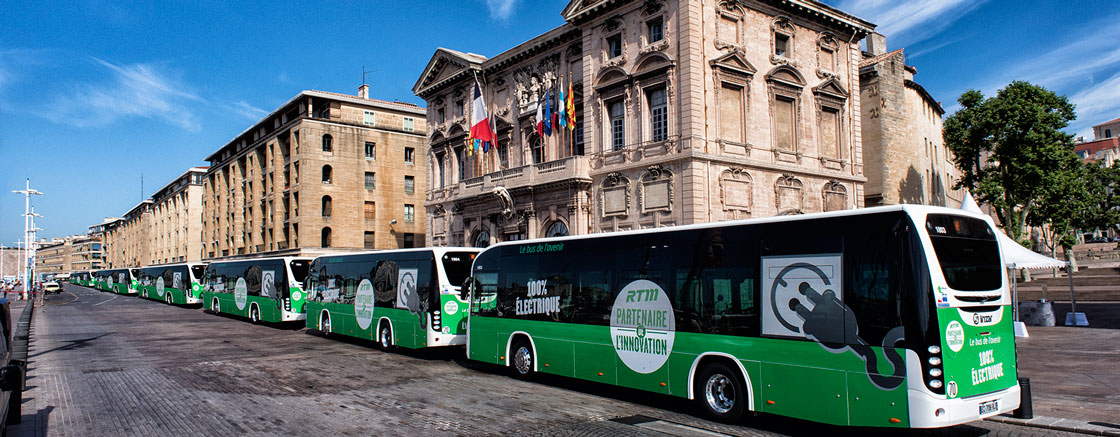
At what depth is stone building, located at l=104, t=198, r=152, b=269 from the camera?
399 feet

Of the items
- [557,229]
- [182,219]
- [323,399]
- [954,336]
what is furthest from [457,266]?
[182,219]

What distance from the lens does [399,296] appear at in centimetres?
1972

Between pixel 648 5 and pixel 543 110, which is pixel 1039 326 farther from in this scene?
pixel 543 110

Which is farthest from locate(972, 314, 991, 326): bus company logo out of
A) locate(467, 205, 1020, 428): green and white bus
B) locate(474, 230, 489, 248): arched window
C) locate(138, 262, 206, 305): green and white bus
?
locate(138, 262, 206, 305): green and white bus

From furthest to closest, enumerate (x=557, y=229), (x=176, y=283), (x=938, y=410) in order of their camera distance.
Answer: (x=176, y=283), (x=557, y=229), (x=938, y=410)

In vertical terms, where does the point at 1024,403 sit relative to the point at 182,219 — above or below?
below

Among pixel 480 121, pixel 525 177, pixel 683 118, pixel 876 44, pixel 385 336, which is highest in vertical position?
pixel 876 44

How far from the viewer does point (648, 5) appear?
94.7 ft

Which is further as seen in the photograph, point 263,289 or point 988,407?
point 263,289

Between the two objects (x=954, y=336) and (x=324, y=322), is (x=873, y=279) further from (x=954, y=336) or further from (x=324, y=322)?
(x=324, y=322)

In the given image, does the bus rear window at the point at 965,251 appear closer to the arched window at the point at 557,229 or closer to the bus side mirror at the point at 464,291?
the bus side mirror at the point at 464,291

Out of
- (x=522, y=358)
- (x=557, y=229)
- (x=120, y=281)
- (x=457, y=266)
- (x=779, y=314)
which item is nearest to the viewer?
(x=779, y=314)

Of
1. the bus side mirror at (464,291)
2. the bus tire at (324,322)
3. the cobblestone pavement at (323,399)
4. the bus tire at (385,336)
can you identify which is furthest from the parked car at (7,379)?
the bus tire at (324,322)

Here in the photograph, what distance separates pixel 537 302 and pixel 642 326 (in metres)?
3.15
